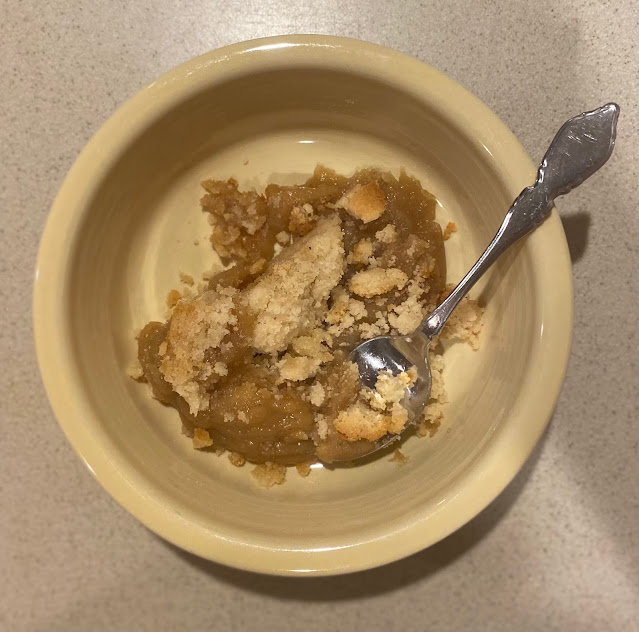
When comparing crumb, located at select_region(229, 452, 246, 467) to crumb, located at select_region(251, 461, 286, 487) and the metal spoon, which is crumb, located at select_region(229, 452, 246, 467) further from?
the metal spoon

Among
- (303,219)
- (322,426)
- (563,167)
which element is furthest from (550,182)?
(322,426)

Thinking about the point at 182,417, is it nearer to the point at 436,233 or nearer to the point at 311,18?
the point at 436,233

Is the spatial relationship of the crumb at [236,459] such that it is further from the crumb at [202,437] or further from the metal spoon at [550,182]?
the metal spoon at [550,182]

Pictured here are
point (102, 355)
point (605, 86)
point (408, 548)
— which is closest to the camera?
point (408, 548)

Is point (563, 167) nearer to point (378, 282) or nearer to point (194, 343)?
point (378, 282)

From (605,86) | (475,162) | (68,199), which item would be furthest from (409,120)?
(68,199)

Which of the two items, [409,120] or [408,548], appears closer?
[408,548]

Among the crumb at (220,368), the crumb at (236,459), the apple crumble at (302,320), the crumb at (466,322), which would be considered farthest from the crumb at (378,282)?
the crumb at (236,459)
